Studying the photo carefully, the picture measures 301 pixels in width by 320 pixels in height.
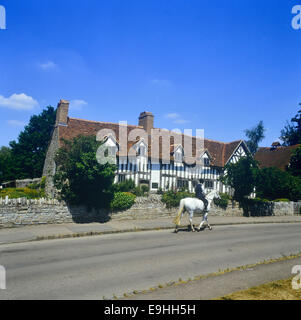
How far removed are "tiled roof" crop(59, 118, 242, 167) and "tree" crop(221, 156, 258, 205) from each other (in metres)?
5.72

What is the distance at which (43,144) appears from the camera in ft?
142

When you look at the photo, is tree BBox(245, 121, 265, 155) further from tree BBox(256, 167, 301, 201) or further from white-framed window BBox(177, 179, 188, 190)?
white-framed window BBox(177, 179, 188, 190)

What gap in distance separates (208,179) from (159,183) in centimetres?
630

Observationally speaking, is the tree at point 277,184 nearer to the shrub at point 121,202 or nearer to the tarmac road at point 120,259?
the tarmac road at point 120,259

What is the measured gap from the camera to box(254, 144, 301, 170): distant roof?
126ft

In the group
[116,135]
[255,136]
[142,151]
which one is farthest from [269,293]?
[255,136]

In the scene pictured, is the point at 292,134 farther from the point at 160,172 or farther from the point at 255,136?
the point at 160,172

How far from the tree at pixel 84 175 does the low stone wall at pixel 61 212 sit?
0.63 metres

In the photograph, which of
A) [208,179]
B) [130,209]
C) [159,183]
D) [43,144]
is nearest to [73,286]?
[130,209]

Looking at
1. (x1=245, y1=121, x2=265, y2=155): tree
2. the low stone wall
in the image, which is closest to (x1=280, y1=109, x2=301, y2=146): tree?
(x1=245, y1=121, x2=265, y2=155): tree

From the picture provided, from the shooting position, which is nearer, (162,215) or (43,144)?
(162,215)

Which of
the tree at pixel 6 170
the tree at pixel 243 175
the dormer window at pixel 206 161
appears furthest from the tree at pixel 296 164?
the tree at pixel 6 170

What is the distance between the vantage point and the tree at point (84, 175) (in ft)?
52.4
